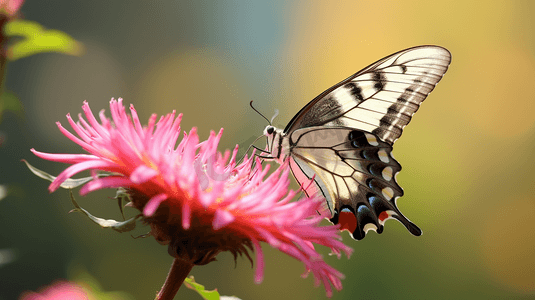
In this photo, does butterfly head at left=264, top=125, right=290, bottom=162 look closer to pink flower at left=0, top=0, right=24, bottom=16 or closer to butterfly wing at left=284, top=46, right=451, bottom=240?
butterfly wing at left=284, top=46, right=451, bottom=240

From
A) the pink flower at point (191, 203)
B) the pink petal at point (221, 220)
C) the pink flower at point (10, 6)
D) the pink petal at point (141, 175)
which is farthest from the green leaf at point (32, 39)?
the pink petal at point (221, 220)

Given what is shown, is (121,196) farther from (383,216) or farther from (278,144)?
(383,216)

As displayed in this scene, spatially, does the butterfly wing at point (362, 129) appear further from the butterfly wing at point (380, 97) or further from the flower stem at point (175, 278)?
the flower stem at point (175, 278)

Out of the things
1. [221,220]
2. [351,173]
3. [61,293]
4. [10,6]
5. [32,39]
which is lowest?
[61,293]

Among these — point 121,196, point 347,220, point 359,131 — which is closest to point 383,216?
point 347,220

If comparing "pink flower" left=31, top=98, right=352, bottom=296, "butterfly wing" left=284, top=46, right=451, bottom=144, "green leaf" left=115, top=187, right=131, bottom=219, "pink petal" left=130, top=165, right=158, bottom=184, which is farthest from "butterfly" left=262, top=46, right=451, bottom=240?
"pink petal" left=130, top=165, right=158, bottom=184

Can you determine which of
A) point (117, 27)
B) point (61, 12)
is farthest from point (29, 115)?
point (117, 27)

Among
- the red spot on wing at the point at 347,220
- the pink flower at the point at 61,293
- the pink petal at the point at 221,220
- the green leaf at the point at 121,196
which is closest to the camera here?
the pink petal at the point at 221,220

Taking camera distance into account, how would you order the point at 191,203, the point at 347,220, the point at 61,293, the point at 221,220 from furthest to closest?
the point at 61,293 < the point at 347,220 < the point at 191,203 < the point at 221,220
